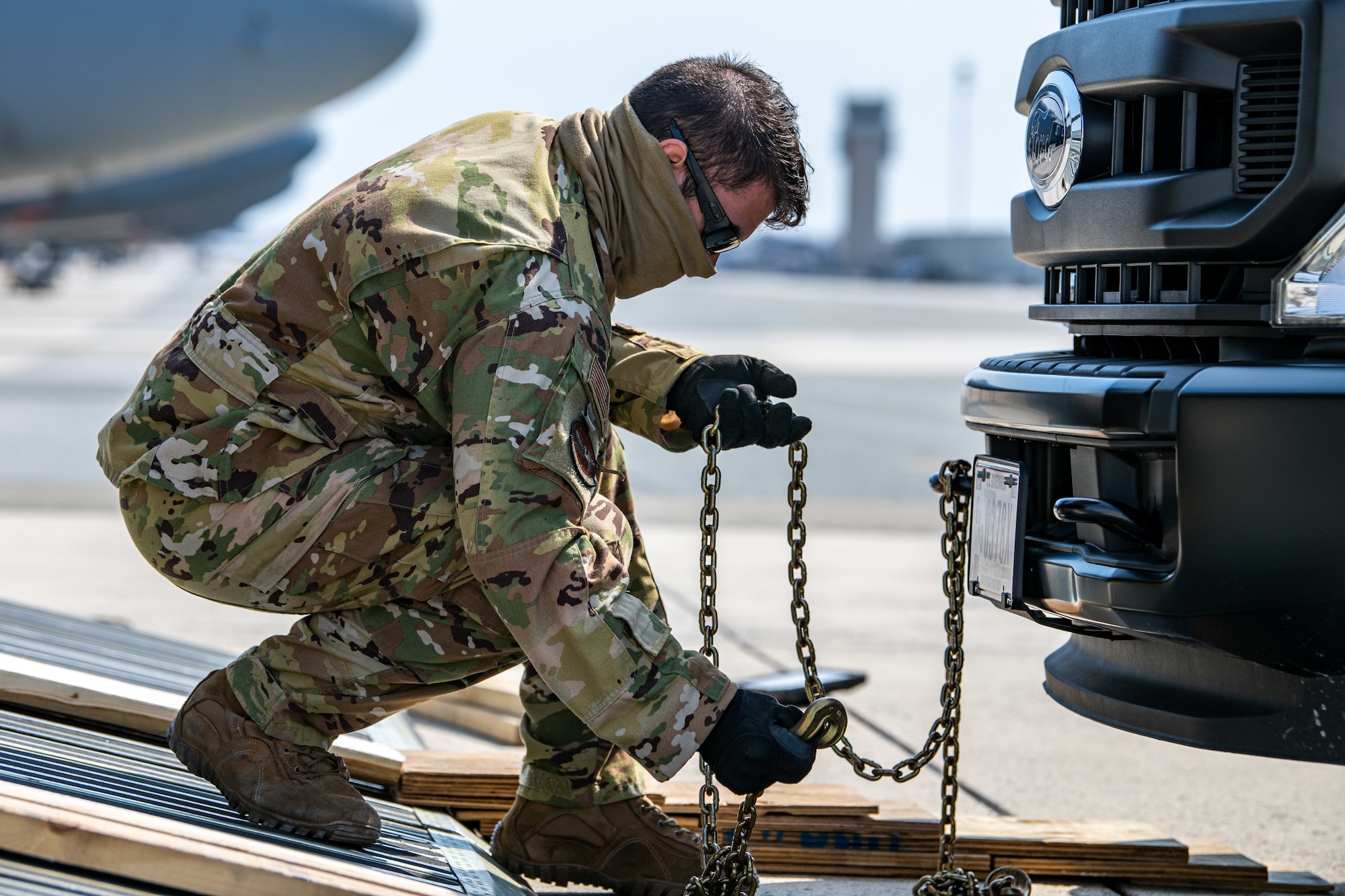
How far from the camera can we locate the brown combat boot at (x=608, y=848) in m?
2.62

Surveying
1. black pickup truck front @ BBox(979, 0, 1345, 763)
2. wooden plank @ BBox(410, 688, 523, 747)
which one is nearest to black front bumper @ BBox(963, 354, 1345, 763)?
black pickup truck front @ BBox(979, 0, 1345, 763)

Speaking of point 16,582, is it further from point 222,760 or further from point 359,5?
point 359,5

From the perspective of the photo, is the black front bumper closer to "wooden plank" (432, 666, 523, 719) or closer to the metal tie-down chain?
the metal tie-down chain

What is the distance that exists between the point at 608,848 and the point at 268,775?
0.67 m

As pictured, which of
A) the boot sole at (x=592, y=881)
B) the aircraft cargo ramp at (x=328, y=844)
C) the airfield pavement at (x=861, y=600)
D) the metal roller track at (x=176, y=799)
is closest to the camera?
the aircraft cargo ramp at (x=328, y=844)

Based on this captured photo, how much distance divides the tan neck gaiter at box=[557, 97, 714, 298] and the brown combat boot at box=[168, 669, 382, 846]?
102 centimetres

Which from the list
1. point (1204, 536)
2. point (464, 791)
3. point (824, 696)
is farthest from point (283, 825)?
point (1204, 536)

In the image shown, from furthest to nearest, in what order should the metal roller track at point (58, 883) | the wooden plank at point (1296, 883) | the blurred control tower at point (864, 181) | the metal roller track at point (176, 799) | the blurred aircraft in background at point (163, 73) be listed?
the blurred control tower at point (864, 181) < the blurred aircraft in background at point (163, 73) < the wooden plank at point (1296, 883) < the metal roller track at point (176, 799) < the metal roller track at point (58, 883)

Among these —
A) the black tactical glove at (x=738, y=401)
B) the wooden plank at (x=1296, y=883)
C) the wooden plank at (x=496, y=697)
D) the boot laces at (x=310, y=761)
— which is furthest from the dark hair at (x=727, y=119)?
the wooden plank at (x=496, y=697)

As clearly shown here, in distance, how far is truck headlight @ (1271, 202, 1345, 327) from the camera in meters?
2.12

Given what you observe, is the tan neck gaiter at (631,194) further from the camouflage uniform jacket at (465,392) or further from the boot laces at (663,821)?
the boot laces at (663,821)

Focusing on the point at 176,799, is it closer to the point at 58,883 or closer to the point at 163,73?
the point at 58,883

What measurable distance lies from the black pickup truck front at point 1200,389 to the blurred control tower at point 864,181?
361ft

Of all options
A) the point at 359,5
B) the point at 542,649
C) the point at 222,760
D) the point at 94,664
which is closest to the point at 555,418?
the point at 542,649
